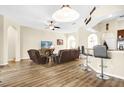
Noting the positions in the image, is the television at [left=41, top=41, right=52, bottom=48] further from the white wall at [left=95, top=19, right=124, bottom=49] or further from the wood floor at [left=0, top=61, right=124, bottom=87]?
the wood floor at [left=0, top=61, right=124, bottom=87]

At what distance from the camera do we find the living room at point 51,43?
13.6 feet

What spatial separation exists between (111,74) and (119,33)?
355 centimetres

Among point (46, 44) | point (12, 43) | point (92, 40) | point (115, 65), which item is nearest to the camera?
point (115, 65)

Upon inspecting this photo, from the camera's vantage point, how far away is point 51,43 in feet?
37.4

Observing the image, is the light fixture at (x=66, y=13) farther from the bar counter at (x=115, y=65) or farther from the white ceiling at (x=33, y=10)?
the bar counter at (x=115, y=65)

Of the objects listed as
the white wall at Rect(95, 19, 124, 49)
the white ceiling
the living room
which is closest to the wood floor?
the living room

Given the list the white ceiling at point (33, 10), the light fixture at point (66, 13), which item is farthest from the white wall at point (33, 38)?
the light fixture at point (66, 13)

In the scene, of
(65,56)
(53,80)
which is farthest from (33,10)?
(65,56)

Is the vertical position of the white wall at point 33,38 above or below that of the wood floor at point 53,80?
above

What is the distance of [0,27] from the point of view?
6102 mm

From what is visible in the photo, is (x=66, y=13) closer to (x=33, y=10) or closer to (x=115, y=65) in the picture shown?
(x=115, y=65)

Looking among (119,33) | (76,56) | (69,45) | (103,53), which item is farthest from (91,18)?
(69,45)

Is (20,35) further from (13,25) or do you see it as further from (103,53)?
(103,53)

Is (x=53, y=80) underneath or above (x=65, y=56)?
underneath
